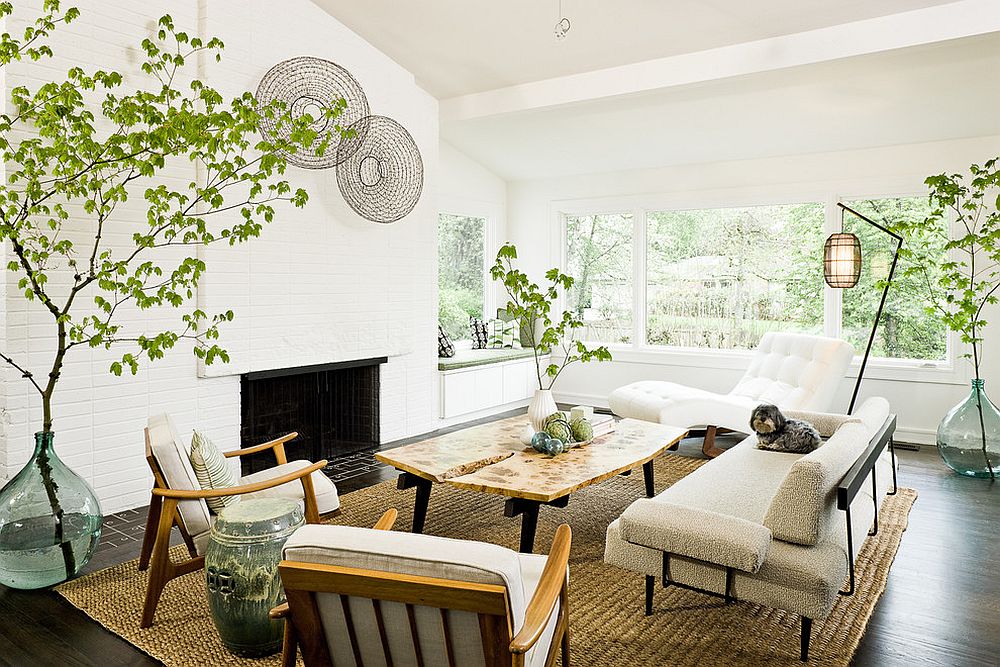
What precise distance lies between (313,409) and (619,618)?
10.6 feet

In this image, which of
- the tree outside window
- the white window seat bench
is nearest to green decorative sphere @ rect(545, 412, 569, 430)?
the white window seat bench

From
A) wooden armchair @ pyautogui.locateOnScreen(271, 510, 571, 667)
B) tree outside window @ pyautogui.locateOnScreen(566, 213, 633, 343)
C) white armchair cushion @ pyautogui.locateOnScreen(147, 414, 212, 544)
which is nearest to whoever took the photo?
wooden armchair @ pyautogui.locateOnScreen(271, 510, 571, 667)

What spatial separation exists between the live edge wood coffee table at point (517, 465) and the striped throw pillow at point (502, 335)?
10.8ft

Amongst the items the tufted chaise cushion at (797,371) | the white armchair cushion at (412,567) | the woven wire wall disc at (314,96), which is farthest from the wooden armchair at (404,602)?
the tufted chaise cushion at (797,371)

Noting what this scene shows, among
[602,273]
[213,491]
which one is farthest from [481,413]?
[213,491]

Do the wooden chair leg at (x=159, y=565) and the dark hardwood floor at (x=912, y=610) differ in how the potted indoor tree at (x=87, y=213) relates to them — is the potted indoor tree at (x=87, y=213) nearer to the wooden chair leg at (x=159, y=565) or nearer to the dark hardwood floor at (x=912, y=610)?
the dark hardwood floor at (x=912, y=610)

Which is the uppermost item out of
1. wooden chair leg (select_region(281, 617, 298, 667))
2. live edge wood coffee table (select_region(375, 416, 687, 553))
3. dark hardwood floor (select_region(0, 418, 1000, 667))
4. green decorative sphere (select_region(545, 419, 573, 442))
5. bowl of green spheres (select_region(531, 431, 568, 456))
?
green decorative sphere (select_region(545, 419, 573, 442))

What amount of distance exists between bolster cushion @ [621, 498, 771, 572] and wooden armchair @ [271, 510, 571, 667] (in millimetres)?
917

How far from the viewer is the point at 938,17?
420 centimetres

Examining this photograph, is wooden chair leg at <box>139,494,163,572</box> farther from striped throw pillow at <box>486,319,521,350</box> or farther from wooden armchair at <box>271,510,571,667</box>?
striped throw pillow at <box>486,319,521,350</box>

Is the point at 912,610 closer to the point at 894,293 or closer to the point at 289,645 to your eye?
the point at 289,645

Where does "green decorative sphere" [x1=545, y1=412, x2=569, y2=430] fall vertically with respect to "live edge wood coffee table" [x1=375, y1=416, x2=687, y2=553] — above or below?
above

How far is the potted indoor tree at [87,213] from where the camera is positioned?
10.4ft

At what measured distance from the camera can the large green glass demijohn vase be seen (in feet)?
10.2
